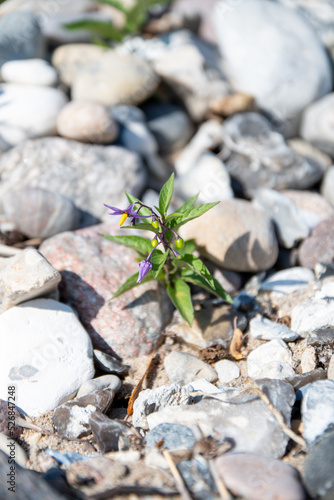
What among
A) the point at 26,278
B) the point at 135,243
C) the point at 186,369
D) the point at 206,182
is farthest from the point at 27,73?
the point at 186,369

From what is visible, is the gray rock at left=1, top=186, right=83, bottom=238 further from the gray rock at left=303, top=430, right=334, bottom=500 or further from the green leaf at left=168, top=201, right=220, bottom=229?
the gray rock at left=303, top=430, right=334, bottom=500

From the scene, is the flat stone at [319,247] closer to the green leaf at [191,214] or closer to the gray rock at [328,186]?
the gray rock at [328,186]

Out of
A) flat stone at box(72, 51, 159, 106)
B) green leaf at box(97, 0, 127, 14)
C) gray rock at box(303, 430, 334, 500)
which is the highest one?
green leaf at box(97, 0, 127, 14)

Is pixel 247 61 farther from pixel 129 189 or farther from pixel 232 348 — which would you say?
pixel 232 348

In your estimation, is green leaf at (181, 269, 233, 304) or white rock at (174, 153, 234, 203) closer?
green leaf at (181, 269, 233, 304)

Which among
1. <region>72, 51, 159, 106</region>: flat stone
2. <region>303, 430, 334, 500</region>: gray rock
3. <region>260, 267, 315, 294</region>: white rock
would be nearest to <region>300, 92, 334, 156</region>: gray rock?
<region>72, 51, 159, 106</region>: flat stone

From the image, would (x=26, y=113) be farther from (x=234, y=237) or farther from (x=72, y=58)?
(x=234, y=237)
